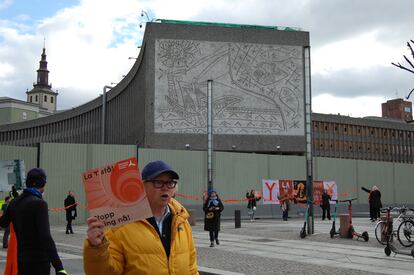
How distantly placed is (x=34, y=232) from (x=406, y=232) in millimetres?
11765

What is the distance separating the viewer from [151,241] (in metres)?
3.20

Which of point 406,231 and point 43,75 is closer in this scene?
point 406,231

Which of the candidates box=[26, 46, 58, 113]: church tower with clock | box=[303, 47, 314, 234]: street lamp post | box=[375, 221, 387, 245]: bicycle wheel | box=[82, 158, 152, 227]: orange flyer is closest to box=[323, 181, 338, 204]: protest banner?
box=[303, 47, 314, 234]: street lamp post

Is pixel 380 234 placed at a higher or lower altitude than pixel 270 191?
lower

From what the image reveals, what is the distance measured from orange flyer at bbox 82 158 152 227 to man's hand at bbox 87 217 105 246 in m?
0.07

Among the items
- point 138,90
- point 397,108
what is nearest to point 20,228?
point 138,90

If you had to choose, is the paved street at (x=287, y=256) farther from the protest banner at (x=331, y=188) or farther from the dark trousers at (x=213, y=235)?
the protest banner at (x=331, y=188)

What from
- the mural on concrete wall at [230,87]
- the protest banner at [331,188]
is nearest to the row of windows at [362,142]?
the mural on concrete wall at [230,87]

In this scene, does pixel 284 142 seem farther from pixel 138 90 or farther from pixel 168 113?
pixel 138 90

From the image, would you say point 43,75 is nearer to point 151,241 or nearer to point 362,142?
point 362,142

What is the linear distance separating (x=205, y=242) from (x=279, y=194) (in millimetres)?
19603

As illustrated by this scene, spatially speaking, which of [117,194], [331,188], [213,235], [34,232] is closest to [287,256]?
[213,235]

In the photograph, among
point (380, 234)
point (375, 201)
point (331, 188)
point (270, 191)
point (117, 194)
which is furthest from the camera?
point (331, 188)

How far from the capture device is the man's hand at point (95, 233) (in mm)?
2934
